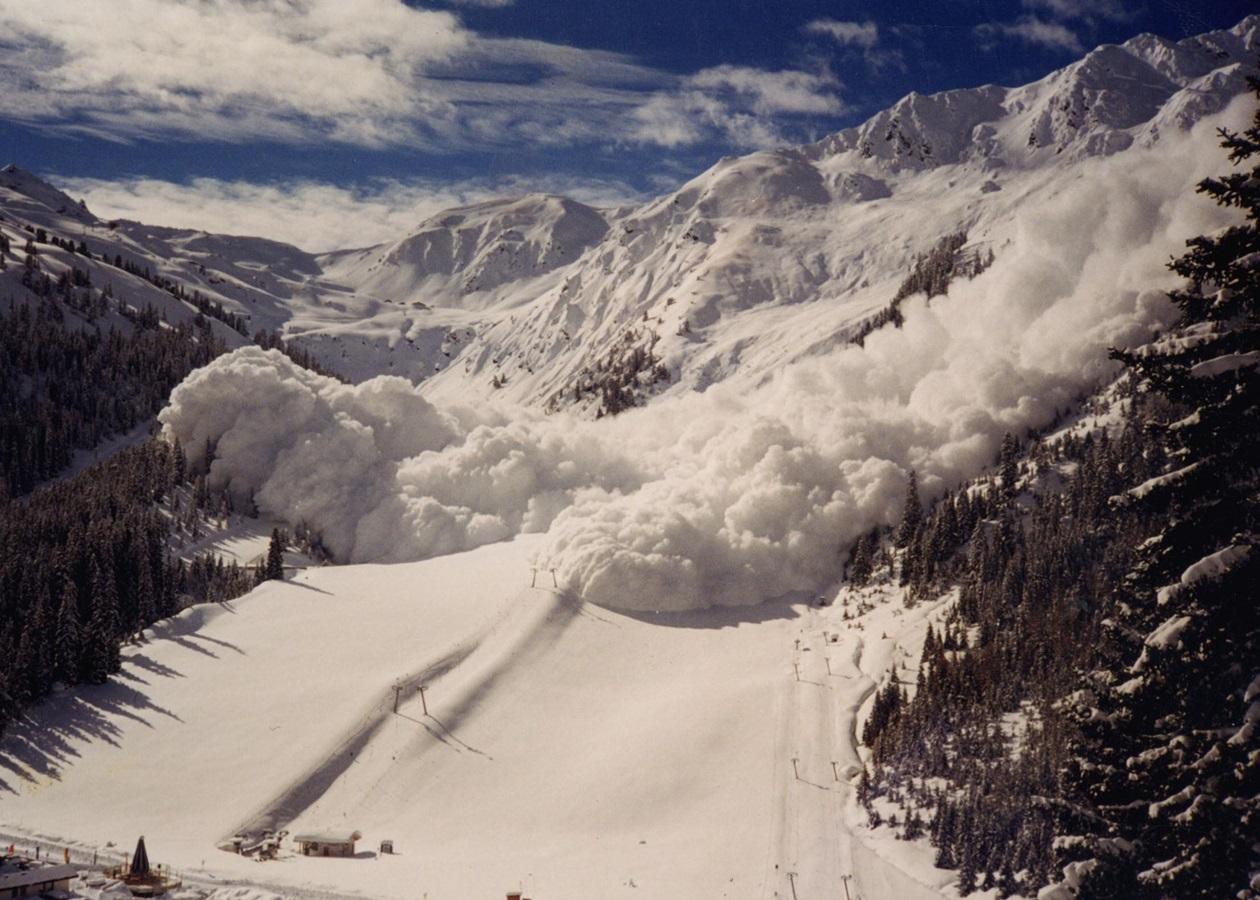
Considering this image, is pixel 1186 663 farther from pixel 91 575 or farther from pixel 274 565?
pixel 274 565

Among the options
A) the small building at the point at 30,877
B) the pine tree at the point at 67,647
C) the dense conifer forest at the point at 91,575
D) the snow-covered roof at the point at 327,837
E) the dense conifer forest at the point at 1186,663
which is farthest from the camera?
the pine tree at the point at 67,647

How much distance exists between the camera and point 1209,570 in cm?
2906

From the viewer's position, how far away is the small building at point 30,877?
2576 inches

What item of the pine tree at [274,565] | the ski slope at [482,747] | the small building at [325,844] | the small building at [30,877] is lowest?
the small building at [30,877]

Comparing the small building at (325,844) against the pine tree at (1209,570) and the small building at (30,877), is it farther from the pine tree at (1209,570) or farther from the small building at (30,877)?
the pine tree at (1209,570)

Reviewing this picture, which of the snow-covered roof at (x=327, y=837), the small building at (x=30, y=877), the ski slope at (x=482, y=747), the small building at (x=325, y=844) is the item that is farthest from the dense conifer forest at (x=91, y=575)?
the small building at (x=30, y=877)

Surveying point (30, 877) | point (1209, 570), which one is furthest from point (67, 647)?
point (1209, 570)

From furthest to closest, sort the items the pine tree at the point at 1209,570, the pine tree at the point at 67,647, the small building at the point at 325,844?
1. the pine tree at the point at 67,647
2. the small building at the point at 325,844
3. the pine tree at the point at 1209,570

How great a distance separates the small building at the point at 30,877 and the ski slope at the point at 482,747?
13.1m

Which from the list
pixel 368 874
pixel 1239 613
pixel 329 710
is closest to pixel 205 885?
pixel 368 874

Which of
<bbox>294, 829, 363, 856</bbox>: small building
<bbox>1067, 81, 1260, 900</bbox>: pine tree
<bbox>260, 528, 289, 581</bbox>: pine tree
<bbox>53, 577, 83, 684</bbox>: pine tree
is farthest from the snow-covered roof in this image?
<bbox>1067, 81, 1260, 900</bbox>: pine tree

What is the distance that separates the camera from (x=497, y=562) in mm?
166250

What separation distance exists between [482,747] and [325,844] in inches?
957

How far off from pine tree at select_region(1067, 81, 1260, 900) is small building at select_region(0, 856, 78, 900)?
61851 millimetres
